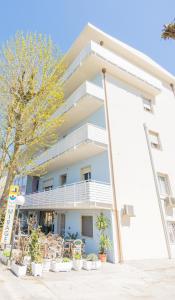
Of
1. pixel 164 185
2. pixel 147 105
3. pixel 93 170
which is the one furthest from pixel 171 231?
pixel 147 105

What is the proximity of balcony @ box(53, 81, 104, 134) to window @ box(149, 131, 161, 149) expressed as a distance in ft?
17.2

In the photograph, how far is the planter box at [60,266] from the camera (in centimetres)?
808

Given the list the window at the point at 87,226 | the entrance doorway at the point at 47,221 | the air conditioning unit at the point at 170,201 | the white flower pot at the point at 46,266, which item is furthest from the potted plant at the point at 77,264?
the entrance doorway at the point at 47,221

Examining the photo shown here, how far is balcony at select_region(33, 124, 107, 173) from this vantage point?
12.4 metres

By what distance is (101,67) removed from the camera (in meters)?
15.4

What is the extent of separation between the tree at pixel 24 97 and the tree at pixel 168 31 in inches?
259

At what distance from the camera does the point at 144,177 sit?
44.1 feet

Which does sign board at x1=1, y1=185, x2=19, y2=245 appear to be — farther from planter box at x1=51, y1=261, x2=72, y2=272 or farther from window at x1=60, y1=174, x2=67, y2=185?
window at x1=60, y1=174, x2=67, y2=185

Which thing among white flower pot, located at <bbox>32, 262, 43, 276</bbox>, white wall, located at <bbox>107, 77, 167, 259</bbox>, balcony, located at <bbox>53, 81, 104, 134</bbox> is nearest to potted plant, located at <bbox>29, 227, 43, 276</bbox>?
white flower pot, located at <bbox>32, 262, 43, 276</bbox>

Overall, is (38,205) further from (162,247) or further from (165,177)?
(165,177)

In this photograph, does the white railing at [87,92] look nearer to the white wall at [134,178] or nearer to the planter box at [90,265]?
the white wall at [134,178]

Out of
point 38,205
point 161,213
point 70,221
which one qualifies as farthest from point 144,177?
point 38,205

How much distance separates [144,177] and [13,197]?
8752 mm

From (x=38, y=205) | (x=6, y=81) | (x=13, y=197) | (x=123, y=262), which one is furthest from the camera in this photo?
(x=38, y=205)
